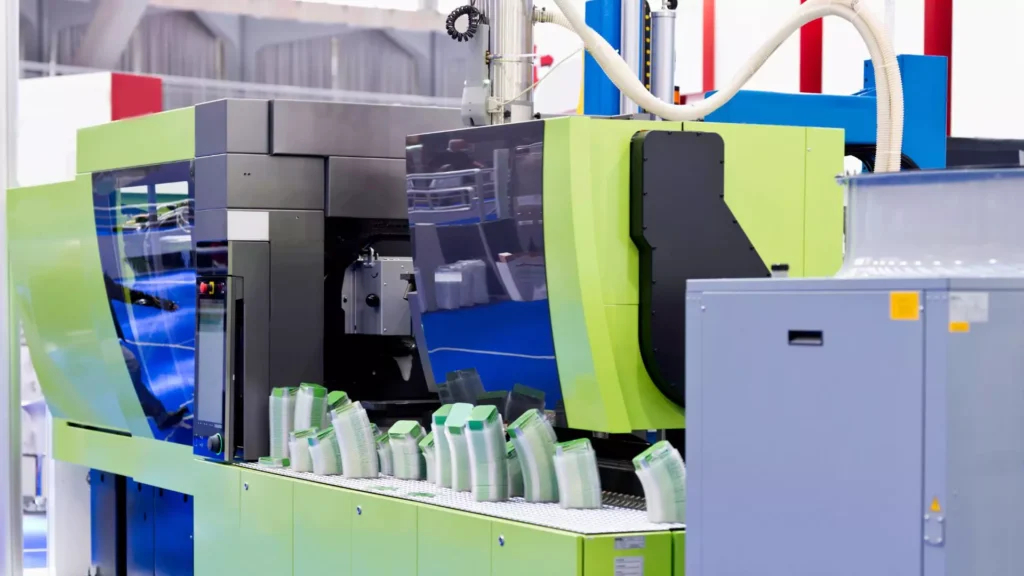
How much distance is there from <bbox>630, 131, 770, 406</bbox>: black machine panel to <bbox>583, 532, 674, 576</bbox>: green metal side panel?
53 cm

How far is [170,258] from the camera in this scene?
6.11m

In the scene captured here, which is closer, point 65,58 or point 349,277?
point 349,277

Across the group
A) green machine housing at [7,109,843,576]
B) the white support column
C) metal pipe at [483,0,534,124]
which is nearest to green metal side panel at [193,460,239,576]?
green machine housing at [7,109,843,576]

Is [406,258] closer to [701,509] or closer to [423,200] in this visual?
[423,200]

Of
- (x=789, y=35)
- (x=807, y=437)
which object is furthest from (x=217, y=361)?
(x=807, y=437)

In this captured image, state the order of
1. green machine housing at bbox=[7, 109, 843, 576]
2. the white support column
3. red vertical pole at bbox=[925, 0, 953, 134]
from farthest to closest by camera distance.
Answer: the white support column
red vertical pole at bbox=[925, 0, 953, 134]
green machine housing at bbox=[7, 109, 843, 576]

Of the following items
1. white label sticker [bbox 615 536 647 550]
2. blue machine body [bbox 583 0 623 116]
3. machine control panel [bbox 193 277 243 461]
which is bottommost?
white label sticker [bbox 615 536 647 550]

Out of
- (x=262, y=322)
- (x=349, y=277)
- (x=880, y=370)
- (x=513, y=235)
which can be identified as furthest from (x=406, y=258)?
(x=880, y=370)

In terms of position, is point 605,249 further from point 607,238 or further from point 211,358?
point 211,358

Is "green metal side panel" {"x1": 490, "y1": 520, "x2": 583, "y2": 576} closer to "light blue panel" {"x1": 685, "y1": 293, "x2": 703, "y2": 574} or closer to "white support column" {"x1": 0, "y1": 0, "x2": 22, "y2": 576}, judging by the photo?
"light blue panel" {"x1": 685, "y1": 293, "x2": 703, "y2": 574}

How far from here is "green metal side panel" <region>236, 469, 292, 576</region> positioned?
5.26 metres

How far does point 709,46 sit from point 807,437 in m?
5.38

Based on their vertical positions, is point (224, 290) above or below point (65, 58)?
below

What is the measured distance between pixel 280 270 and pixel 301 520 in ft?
3.47
